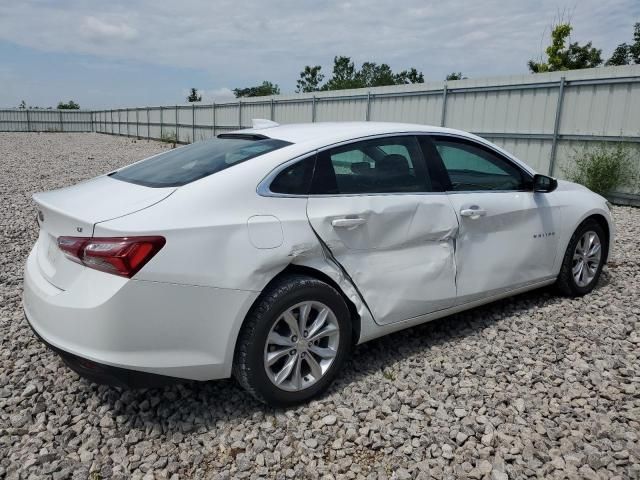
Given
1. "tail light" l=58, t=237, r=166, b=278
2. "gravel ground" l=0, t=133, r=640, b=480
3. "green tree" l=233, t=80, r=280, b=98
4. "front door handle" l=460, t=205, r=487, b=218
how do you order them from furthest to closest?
"green tree" l=233, t=80, r=280, b=98
"front door handle" l=460, t=205, r=487, b=218
"gravel ground" l=0, t=133, r=640, b=480
"tail light" l=58, t=237, r=166, b=278

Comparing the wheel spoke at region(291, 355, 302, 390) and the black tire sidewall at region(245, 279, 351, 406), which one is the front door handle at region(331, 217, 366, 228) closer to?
the black tire sidewall at region(245, 279, 351, 406)

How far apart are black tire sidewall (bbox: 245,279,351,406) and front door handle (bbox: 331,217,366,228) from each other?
1.09 ft

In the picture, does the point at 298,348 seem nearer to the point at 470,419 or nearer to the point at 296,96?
the point at 470,419

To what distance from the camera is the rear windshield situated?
9.19ft

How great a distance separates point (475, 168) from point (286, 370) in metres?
2.10

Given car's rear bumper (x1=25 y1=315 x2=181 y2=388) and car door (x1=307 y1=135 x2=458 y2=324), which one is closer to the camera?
car's rear bumper (x1=25 y1=315 x2=181 y2=388)

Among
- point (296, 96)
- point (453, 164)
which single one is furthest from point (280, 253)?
point (296, 96)

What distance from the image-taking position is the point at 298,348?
2791mm

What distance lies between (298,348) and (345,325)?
31cm

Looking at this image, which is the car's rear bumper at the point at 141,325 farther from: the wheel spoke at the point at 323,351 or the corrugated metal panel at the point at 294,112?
the corrugated metal panel at the point at 294,112

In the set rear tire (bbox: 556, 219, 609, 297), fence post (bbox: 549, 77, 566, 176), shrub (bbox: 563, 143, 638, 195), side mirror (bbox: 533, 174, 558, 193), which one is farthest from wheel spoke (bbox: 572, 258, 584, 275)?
fence post (bbox: 549, 77, 566, 176)

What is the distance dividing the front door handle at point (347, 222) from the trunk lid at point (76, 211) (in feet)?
2.85

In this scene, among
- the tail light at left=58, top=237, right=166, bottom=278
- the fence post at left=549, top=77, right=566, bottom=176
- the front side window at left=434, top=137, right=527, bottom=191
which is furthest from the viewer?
the fence post at left=549, top=77, right=566, bottom=176

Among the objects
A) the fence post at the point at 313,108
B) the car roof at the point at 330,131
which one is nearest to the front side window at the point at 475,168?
the car roof at the point at 330,131
